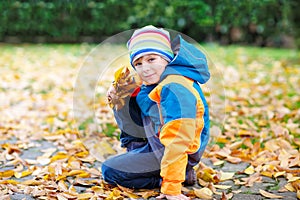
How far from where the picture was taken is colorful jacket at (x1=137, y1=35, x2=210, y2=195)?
2.49 metres

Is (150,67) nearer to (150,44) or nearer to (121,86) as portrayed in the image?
(150,44)

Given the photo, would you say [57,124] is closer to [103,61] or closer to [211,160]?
[103,61]

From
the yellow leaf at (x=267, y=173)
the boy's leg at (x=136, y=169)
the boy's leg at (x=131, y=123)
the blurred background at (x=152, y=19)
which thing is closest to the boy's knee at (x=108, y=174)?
the boy's leg at (x=136, y=169)

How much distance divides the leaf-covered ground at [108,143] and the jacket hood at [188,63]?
487 millimetres

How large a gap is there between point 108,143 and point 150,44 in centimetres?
123

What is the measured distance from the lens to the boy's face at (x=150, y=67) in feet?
8.49

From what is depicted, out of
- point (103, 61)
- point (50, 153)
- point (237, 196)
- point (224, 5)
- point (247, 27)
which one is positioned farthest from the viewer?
point (247, 27)

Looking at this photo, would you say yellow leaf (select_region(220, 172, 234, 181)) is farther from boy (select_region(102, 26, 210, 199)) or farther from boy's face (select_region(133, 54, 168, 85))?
boy's face (select_region(133, 54, 168, 85))

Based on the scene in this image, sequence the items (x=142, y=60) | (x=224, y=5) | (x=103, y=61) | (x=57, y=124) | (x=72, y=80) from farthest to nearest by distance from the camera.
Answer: (x=224, y=5) < (x=72, y=80) < (x=57, y=124) < (x=103, y=61) < (x=142, y=60)

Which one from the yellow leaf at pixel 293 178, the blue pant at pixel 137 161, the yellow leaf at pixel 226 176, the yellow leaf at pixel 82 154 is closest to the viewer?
the blue pant at pixel 137 161

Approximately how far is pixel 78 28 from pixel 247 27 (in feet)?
13.2

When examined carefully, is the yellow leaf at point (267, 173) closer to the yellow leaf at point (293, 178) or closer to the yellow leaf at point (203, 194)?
the yellow leaf at point (293, 178)

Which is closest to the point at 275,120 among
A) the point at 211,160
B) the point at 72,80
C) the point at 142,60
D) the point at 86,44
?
the point at 211,160

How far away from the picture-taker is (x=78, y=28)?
35.8 feet
